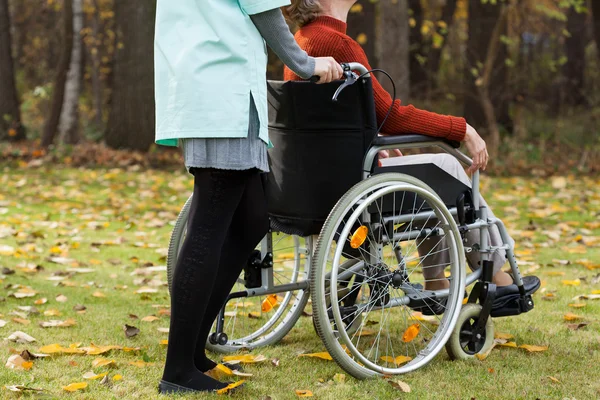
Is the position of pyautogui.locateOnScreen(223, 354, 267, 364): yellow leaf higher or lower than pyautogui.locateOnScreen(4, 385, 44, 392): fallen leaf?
lower

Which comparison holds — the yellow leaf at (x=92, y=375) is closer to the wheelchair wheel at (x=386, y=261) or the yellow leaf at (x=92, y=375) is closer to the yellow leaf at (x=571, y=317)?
the wheelchair wheel at (x=386, y=261)

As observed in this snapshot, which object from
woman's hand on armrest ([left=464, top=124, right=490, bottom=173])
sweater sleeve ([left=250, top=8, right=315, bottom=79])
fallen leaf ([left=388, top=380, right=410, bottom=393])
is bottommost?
fallen leaf ([left=388, top=380, right=410, bottom=393])

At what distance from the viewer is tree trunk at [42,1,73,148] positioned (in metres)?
12.7

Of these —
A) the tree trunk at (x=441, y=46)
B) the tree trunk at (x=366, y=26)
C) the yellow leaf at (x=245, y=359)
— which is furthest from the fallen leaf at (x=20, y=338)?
the tree trunk at (x=441, y=46)

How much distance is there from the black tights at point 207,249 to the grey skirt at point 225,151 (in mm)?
65

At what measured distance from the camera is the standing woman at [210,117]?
7.97ft

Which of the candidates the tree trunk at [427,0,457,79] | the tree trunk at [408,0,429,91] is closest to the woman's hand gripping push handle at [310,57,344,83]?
the tree trunk at [427,0,457,79]

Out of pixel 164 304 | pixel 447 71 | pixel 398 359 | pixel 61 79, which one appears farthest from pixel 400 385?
pixel 447 71

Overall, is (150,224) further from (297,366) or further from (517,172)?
(517,172)

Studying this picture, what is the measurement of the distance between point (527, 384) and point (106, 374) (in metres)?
1.40

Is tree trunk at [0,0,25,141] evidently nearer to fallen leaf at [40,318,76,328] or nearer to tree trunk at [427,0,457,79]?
tree trunk at [427,0,457,79]

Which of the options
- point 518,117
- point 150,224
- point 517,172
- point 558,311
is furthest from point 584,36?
point 558,311

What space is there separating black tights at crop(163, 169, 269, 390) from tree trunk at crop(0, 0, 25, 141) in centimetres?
1077

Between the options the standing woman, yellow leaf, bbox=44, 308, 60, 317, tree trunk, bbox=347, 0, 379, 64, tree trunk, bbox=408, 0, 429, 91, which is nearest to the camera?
the standing woman
